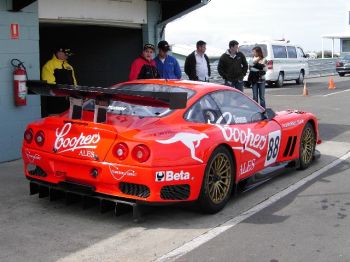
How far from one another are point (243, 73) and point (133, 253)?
724cm

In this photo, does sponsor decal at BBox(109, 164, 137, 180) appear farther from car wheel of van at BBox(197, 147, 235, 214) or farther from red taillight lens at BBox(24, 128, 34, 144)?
red taillight lens at BBox(24, 128, 34, 144)

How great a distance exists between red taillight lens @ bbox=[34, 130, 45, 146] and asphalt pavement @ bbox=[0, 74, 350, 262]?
2.32 ft

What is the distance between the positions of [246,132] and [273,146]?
0.70 m

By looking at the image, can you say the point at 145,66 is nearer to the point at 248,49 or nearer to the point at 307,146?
the point at 307,146

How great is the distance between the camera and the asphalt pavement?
13.5 ft

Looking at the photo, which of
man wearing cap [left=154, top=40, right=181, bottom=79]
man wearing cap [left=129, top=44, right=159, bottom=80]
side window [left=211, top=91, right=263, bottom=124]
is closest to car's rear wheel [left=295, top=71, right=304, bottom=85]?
man wearing cap [left=154, top=40, right=181, bottom=79]

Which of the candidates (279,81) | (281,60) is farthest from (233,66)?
(279,81)

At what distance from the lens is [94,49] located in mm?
11953

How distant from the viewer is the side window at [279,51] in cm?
2242

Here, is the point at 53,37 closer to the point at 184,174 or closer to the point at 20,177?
the point at 20,177

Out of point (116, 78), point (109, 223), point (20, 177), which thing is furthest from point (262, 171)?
point (116, 78)

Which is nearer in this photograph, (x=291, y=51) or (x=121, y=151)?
(x=121, y=151)

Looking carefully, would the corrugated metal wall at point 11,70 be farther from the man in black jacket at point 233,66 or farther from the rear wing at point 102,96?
the man in black jacket at point 233,66

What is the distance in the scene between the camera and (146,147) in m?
4.56
